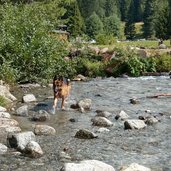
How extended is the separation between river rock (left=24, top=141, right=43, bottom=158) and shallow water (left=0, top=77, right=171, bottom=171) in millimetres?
211

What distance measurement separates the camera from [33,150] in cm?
1248

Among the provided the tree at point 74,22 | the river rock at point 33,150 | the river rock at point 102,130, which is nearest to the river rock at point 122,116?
the river rock at point 102,130

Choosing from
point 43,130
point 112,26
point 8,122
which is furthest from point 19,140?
point 112,26

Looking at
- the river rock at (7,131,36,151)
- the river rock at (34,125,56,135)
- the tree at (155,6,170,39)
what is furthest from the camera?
the tree at (155,6,170,39)

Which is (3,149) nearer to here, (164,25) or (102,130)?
(102,130)

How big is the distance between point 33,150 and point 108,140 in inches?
116

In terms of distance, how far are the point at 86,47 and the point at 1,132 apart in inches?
1115

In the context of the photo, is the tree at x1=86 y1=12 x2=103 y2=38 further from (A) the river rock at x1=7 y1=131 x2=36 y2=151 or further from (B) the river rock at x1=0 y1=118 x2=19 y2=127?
(A) the river rock at x1=7 y1=131 x2=36 y2=151

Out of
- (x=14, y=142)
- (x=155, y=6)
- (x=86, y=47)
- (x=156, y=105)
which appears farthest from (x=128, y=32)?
(x=14, y=142)

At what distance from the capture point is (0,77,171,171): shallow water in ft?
39.4

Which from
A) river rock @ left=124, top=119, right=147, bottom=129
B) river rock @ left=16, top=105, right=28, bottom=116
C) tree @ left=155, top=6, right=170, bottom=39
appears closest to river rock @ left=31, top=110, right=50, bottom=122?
river rock @ left=16, top=105, right=28, bottom=116

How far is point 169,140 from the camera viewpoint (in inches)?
579

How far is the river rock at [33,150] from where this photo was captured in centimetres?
1243

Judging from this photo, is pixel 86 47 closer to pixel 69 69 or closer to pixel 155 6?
pixel 69 69
